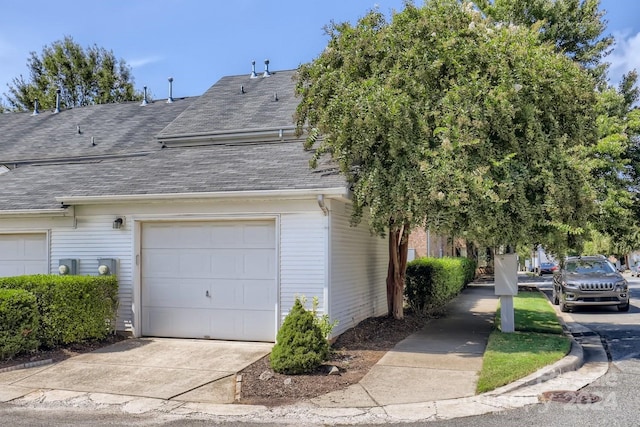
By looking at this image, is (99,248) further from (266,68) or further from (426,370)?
(266,68)

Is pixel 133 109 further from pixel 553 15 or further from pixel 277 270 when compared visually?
pixel 553 15

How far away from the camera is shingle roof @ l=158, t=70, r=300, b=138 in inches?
599

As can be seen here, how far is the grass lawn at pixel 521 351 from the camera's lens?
24.2ft

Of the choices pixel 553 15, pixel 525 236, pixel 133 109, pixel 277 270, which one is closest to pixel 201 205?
pixel 277 270

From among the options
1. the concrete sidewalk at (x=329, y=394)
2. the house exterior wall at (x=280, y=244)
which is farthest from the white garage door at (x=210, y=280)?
the concrete sidewalk at (x=329, y=394)

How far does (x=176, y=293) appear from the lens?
34.9 feet

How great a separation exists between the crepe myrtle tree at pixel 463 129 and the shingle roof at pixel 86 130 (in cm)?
891

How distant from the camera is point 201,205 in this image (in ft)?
33.8

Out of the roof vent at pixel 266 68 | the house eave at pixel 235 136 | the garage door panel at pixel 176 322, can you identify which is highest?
the roof vent at pixel 266 68

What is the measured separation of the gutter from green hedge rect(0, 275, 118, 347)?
159 cm

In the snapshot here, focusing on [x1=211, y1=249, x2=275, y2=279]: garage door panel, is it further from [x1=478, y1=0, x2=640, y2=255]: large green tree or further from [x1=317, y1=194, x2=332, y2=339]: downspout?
[x1=478, y1=0, x2=640, y2=255]: large green tree

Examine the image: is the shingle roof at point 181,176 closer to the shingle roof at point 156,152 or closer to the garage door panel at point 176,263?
the shingle roof at point 156,152

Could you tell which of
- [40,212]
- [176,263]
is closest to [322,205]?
[176,263]

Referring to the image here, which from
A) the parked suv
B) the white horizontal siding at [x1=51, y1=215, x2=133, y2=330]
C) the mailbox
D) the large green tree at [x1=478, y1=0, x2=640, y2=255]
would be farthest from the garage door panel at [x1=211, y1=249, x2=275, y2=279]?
the large green tree at [x1=478, y1=0, x2=640, y2=255]
